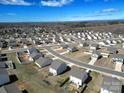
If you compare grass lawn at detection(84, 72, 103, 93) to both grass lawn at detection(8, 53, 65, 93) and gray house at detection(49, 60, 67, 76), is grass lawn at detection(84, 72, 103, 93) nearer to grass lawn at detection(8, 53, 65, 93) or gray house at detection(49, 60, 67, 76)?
grass lawn at detection(8, 53, 65, 93)

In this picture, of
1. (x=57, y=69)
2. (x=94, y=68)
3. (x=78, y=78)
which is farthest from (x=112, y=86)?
(x=57, y=69)

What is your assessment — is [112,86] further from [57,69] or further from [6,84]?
[6,84]

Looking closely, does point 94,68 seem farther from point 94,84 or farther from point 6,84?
point 6,84

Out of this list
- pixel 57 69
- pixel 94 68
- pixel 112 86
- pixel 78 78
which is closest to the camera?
pixel 112 86

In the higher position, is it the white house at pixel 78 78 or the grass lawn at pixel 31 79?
the white house at pixel 78 78

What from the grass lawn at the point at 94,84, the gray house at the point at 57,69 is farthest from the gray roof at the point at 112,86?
the gray house at the point at 57,69

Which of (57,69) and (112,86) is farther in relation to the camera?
(57,69)

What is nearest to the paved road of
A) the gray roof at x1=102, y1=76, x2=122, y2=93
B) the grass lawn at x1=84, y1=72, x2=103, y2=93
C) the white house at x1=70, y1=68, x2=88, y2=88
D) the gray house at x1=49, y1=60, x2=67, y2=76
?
the grass lawn at x1=84, y1=72, x2=103, y2=93

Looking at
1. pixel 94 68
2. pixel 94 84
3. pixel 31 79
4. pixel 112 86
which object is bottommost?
pixel 31 79

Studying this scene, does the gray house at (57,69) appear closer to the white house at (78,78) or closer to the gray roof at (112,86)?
the white house at (78,78)

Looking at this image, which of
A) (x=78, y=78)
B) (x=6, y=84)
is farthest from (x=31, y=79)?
(x=78, y=78)

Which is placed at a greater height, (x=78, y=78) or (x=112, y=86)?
(x=112, y=86)

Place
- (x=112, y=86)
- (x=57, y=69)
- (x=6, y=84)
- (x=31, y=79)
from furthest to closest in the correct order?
(x=57, y=69) → (x=31, y=79) → (x=6, y=84) → (x=112, y=86)
